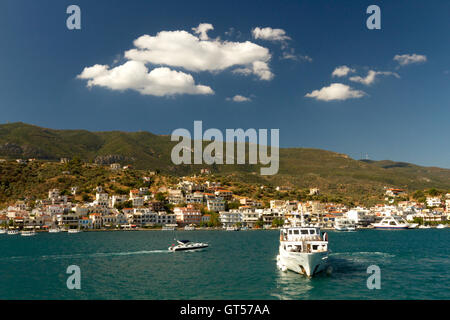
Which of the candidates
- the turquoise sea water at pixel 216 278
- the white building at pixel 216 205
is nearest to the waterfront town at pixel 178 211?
the white building at pixel 216 205

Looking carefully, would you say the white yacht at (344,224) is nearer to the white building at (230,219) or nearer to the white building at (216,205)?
the white building at (230,219)

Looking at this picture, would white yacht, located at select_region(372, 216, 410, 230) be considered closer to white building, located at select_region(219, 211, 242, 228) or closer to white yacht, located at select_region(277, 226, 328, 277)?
white building, located at select_region(219, 211, 242, 228)

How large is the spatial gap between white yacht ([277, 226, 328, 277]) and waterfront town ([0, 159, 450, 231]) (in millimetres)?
99626

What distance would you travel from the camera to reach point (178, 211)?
152250 mm

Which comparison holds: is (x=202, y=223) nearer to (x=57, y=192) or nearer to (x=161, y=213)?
(x=161, y=213)

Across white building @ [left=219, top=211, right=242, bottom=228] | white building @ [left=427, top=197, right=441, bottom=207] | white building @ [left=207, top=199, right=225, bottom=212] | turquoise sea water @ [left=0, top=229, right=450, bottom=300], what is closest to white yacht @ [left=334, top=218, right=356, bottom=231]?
white building @ [left=219, top=211, right=242, bottom=228]

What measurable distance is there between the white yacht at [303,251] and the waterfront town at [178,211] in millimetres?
99626

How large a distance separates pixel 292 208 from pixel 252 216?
828 inches

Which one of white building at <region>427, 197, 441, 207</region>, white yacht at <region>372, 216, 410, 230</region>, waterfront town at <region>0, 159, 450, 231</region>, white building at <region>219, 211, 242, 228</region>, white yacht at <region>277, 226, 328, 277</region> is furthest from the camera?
white building at <region>427, 197, 441, 207</region>

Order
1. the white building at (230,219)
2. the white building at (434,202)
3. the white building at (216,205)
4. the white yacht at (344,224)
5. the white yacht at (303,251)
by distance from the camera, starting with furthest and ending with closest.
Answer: the white building at (434,202), the white building at (216,205), the white building at (230,219), the white yacht at (344,224), the white yacht at (303,251)

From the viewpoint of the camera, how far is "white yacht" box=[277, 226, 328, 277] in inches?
1309

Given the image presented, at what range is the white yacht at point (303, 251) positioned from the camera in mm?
33250

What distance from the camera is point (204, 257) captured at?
53.4 meters
